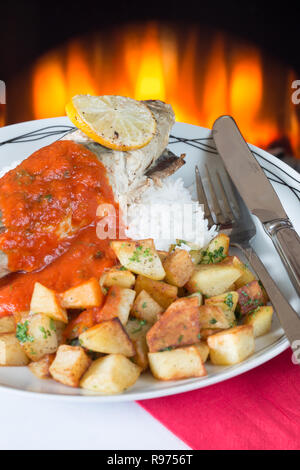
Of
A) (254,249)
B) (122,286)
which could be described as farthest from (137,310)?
(254,249)

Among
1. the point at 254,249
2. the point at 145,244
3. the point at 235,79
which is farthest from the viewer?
the point at 235,79

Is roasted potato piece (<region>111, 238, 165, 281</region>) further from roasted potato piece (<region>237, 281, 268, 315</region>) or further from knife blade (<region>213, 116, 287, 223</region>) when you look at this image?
knife blade (<region>213, 116, 287, 223</region>)

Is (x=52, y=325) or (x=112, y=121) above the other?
(x=112, y=121)

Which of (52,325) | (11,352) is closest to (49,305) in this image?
(52,325)

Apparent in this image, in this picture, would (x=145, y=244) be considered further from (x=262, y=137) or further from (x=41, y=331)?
(x=262, y=137)

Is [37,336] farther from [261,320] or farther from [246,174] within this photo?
[246,174]

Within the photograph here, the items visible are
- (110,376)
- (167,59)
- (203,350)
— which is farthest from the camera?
(167,59)

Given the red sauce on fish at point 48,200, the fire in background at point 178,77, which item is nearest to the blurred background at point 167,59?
the fire in background at point 178,77
